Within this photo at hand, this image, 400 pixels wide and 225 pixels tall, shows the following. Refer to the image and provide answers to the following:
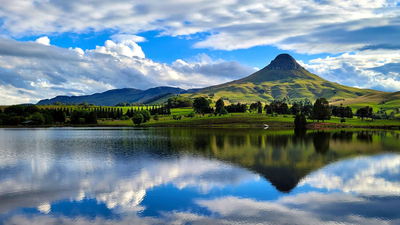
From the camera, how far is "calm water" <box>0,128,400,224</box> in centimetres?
2567

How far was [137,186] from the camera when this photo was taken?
35344 millimetres

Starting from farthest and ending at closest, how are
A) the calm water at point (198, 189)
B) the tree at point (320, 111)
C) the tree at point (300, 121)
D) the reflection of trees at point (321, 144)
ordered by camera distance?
the tree at point (320, 111) < the tree at point (300, 121) < the reflection of trees at point (321, 144) < the calm water at point (198, 189)

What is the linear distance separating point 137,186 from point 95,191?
495 cm

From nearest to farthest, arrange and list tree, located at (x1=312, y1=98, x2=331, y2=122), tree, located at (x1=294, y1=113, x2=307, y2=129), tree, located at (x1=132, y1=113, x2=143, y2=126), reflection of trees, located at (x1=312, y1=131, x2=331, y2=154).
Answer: reflection of trees, located at (x1=312, y1=131, x2=331, y2=154) → tree, located at (x1=294, y1=113, x2=307, y2=129) → tree, located at (x1=312, y1=98, x2=331, y2=122) → tree, located at (x1=132, y1=113, x2=143, y2=126)

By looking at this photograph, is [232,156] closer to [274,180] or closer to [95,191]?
[274,180]

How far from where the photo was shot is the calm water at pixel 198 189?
84.2 feet

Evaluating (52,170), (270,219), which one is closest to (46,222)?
(270,219)

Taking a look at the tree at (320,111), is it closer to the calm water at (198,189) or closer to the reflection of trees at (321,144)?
the reflection of trees at (321,144)

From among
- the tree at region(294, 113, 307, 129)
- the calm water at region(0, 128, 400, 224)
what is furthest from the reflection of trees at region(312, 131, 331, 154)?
the tree at region(294, 113, 307, 129)

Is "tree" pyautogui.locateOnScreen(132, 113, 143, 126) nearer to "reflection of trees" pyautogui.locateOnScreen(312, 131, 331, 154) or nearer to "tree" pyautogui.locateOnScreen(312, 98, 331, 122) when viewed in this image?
"tree" pyautogui.locateOnScreen(312, 98, 331, 122)

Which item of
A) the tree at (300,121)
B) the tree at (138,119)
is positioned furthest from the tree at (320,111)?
the tree at (138,119)

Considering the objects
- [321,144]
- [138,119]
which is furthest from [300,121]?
[138,119]

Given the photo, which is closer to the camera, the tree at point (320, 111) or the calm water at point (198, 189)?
the calm water at point (198, 189)

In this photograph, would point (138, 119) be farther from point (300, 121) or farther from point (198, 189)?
point (198, 189)
